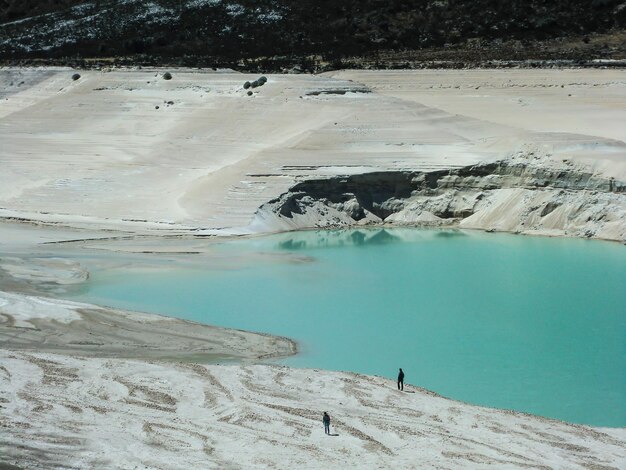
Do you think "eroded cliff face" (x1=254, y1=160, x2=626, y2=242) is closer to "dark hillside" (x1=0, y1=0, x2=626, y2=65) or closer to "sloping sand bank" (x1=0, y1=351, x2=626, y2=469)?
"dark hillside" (x1=0, y1=0, x2=626, y2=65)

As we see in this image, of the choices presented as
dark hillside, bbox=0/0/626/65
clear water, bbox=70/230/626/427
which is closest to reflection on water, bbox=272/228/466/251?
clear water, bbox=70/230/626/427

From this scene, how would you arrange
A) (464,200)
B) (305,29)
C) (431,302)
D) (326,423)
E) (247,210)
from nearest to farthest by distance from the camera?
1. (326,423)
2. (431,302)
3. (247,210)
4. (464,200)
5. (305,29)

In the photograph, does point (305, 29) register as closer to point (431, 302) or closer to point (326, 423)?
point (431, 302)

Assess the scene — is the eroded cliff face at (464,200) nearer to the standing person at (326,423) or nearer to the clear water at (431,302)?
the clear water at (431,302)

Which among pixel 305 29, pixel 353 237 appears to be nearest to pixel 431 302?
pixel 353 237

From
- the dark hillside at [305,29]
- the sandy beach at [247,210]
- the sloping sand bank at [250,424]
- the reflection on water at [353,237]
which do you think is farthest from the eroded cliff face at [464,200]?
the sloping sand bank at [250,424]

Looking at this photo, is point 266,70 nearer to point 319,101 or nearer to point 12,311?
point 319,101
